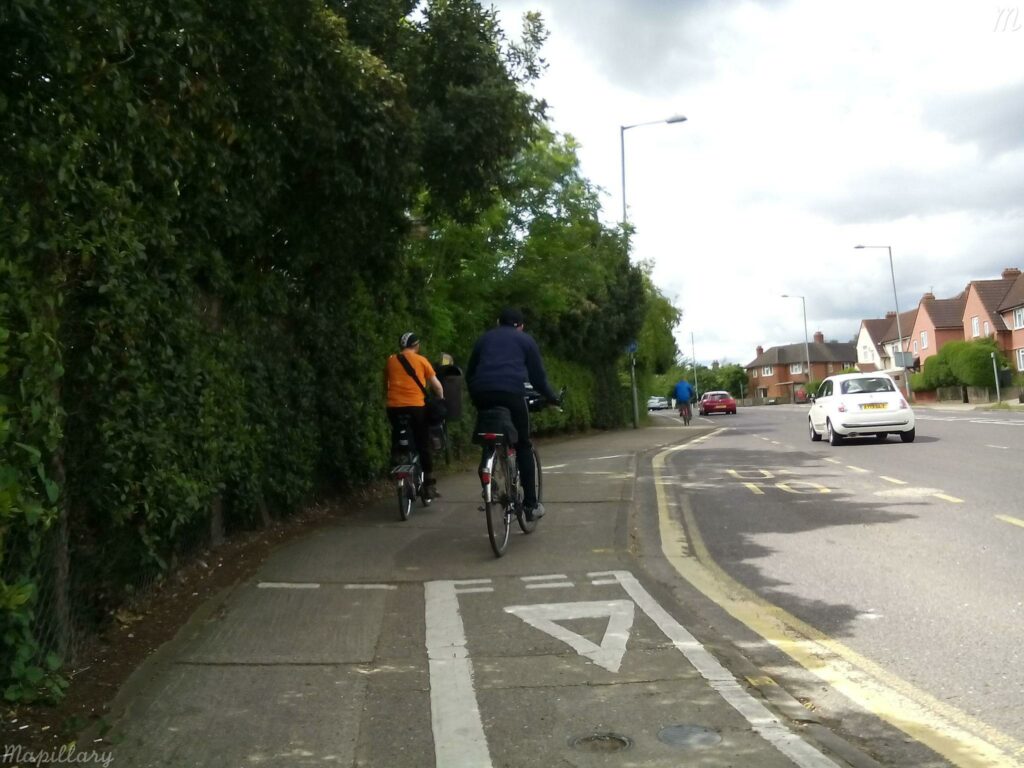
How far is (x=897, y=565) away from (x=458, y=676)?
388cm

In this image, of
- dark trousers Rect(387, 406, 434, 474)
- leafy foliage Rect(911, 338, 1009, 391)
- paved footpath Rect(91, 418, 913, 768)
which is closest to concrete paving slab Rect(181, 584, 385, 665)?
paved footpath Rect(91, 418, 913, 768)

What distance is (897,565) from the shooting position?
680cm

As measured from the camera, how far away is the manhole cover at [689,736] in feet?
11.5

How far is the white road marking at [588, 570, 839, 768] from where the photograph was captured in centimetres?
341

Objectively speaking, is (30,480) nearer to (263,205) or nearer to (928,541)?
(263,205)

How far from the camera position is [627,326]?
32.4 m

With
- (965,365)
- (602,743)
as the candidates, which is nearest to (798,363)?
(965,365)

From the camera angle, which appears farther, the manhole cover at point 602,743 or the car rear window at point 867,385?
the car rear window at point 867,385

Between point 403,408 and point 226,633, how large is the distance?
429 centimetres

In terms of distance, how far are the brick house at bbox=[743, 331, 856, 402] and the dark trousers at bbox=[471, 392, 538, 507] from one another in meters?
134

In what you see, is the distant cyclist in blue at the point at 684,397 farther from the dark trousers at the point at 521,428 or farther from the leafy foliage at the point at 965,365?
the dark trousers at the point at 521,428

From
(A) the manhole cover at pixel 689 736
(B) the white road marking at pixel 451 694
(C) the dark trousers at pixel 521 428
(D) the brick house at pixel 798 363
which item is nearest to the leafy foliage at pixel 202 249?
(B) the white road marking at pixel 451 694

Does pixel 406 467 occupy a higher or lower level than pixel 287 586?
higher

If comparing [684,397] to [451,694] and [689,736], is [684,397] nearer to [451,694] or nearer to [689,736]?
[451,694]
